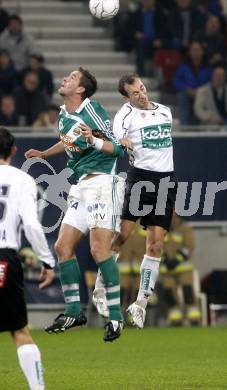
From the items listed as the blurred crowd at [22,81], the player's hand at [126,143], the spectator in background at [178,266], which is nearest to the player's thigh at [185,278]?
the spectator in background at [178,266]

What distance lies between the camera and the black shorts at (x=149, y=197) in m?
14.9

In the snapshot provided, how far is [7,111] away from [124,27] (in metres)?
4.55

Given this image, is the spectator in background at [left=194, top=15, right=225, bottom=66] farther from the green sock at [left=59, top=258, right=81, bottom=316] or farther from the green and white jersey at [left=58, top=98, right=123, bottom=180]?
the green sock at [left=59, top=258, right=81, bottom=316]

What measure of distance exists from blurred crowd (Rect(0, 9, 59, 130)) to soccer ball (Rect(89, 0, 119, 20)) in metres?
5.00

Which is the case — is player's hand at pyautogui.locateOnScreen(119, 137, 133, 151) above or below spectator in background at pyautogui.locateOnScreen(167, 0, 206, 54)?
below

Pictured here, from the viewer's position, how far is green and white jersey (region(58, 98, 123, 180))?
1359 cm

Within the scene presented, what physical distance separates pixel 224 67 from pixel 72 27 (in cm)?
329

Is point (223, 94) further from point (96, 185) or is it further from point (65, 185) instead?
point (96, 185)

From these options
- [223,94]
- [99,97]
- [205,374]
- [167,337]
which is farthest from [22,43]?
[205,374]

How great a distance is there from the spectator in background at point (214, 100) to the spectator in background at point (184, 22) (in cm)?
234

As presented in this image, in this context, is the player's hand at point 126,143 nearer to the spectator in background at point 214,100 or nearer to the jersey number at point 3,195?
the jersey number at point 3,195

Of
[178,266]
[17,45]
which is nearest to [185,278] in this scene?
[178,266]

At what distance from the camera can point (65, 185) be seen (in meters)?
19.1

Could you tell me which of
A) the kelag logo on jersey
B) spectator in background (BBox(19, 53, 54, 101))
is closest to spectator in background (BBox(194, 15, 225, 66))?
spectator in background (BBox(19, 53, 54, 101))
